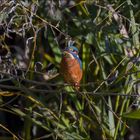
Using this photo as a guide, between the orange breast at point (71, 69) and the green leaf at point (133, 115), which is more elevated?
the orange breast at point (71, 69)

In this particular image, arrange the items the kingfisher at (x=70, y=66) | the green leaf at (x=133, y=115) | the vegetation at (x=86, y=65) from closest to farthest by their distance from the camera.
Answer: the kingfisher at (x=70, y=66) < the green leaf at (x=133, y=115) < the vegetation at (x=86, y=65)

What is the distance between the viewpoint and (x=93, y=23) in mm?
3174

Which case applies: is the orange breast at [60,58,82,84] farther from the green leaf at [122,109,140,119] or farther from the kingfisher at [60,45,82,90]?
the green leaf at [122,109,140,119]

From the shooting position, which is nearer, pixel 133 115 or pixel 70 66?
pixel 70 66

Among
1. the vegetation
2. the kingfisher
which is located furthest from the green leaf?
the kingfisher

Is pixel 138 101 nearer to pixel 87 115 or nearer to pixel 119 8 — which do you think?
pixel 87 115

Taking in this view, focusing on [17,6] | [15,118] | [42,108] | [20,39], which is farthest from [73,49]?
[15,118]

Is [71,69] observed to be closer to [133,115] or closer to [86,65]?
[133,115]

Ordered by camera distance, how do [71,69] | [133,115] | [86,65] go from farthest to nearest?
[86,65]
[133,115]
[71,69]

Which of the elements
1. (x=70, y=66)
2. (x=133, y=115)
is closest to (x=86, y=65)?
(x=133, y=115)

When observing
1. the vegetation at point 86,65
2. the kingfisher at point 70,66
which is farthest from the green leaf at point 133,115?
the kingfisher at point 70,66

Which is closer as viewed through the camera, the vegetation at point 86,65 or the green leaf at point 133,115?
the green leaf at point 133,115

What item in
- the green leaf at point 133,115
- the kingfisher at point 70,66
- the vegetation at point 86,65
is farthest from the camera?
the vegetation at point 86,65

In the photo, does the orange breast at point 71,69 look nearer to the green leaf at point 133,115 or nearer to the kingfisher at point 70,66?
the kingfisher at point 70,66
